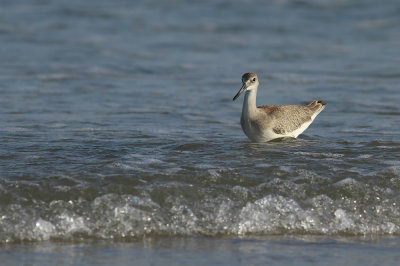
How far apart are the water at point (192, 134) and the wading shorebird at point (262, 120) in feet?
0.74

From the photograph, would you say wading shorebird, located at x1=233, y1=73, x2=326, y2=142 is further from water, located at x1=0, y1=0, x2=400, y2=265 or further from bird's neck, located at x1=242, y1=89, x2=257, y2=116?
water, located at x1=0, y1=0, x2=400, y2=265

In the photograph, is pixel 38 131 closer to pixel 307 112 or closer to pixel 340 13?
pixel 307 112

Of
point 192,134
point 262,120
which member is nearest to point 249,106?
point 262,120

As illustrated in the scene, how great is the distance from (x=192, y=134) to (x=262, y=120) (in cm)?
112

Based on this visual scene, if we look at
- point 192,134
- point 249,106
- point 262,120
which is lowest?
point 192,134

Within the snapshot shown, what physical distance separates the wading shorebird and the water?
0.23m

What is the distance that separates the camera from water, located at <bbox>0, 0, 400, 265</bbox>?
6.95m

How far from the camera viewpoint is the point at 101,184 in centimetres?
749

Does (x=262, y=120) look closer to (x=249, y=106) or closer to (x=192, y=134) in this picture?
(x=249, y=106)

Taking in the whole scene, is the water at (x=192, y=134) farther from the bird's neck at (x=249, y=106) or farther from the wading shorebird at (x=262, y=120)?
the bird's neck at (x=249, y=106)

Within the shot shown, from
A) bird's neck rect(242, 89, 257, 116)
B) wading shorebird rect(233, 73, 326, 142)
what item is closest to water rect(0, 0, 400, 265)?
wading shorebird rect(233, 73, 326, 142)

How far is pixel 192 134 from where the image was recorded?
10.5 metres

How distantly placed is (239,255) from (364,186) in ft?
6.21

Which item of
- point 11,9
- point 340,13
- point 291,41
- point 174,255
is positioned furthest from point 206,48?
point 174,255
